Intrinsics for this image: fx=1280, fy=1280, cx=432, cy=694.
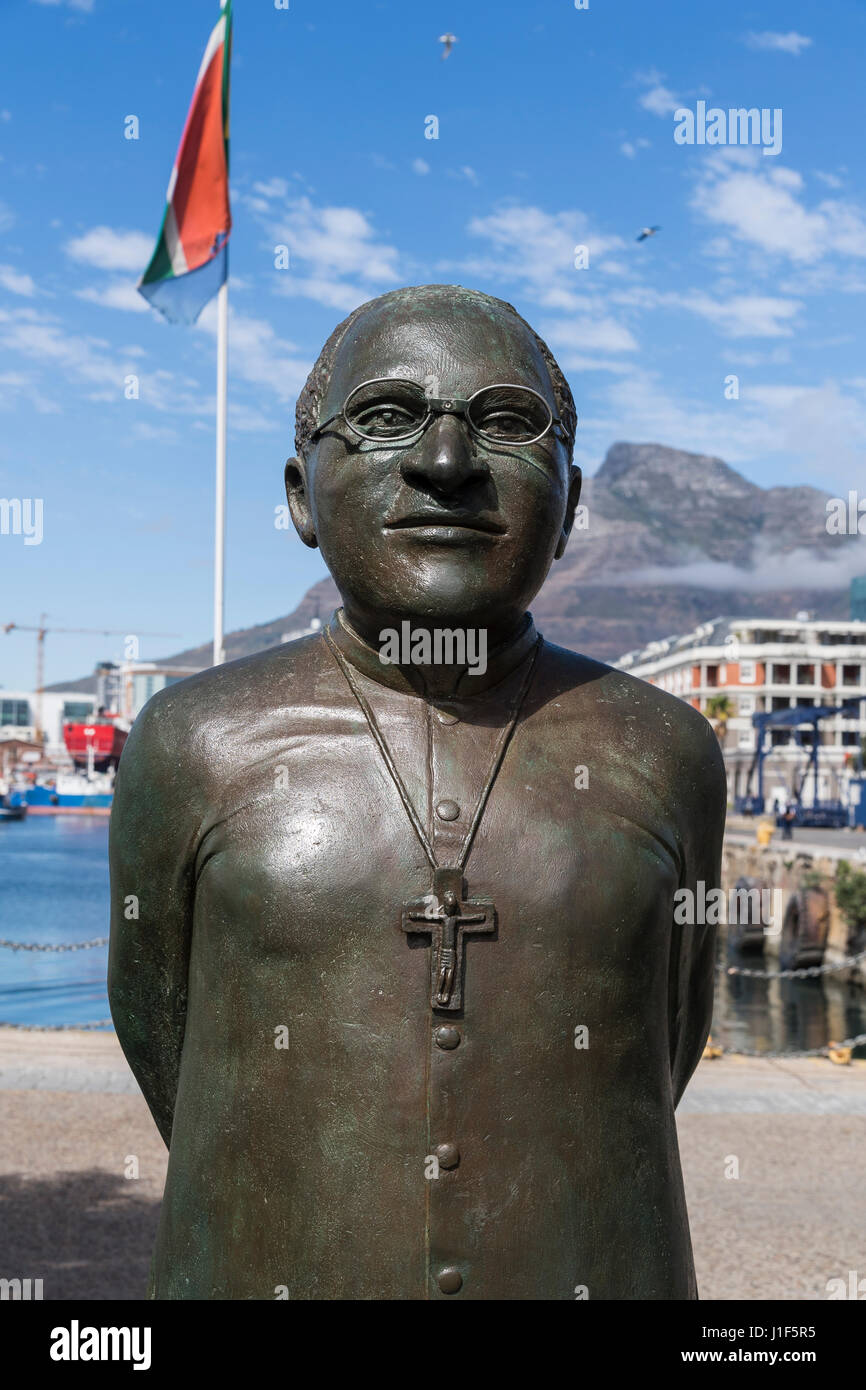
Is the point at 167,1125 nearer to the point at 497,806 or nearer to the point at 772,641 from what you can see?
the point at 497,806

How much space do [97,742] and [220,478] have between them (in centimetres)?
8800

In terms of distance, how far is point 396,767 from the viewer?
245 centimetres

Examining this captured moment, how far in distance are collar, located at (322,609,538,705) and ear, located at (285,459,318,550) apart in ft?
0.69

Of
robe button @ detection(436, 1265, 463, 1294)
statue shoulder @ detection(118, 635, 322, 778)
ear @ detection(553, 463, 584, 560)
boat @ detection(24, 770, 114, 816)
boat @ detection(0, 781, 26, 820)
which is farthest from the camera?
boat @ detection(24, 770, 114, 816)

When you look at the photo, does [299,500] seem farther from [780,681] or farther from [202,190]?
[780,681]

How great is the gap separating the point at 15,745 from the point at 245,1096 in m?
136

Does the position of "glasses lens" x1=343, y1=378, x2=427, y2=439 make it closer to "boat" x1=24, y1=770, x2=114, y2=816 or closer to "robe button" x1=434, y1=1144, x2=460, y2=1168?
"robe button" x1=434, y1=1144, x2=460, y2=1168

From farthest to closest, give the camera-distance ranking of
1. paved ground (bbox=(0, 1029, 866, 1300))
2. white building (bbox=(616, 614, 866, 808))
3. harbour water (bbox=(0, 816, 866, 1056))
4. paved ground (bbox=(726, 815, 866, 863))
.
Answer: white building (bbox=(616, 614, 866, 808)), paved ground (bbox=(726, 815, 866, 863)), harbour water (bbox=(0, 816, 866, 1056)), paved ground (bbox=(0, 1029, 866, 1300))

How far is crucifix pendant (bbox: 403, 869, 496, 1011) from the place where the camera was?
229 centimetres

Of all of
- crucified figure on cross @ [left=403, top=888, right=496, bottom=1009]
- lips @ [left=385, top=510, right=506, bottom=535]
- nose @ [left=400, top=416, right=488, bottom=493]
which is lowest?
crucified figure on cross @ [left=403, top=888, right=496, bottom=1009]

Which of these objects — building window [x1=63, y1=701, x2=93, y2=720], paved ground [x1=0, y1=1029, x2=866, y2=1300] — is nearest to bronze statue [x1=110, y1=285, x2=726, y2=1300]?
paved ground [x1=0, y1=1029, x2=866, y2=1300]

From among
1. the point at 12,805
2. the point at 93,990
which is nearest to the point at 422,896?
the point at 93,990

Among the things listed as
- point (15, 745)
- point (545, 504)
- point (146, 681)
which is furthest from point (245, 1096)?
point (146, 681)

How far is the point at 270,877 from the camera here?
2.35 metres
